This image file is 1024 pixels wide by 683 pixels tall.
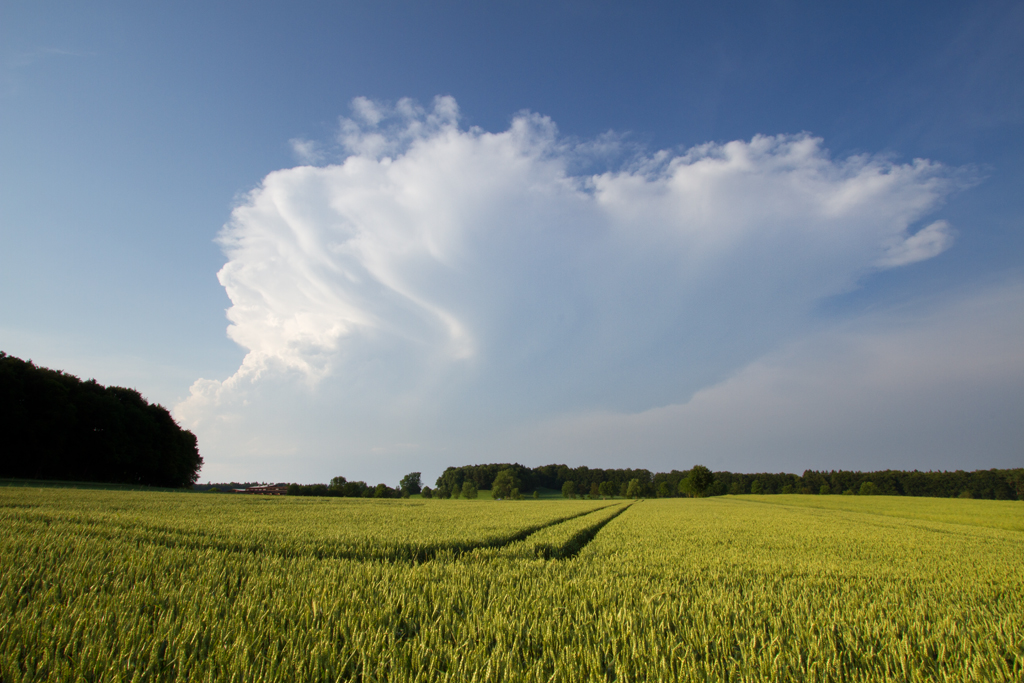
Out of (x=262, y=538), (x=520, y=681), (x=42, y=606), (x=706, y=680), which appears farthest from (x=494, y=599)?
(x=262, y=538)

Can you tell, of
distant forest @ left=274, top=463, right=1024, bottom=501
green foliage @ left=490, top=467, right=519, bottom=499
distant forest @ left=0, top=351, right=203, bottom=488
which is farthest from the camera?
green foliage @ left=490, top=467, right=519, bottom=499

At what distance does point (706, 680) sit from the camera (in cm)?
211

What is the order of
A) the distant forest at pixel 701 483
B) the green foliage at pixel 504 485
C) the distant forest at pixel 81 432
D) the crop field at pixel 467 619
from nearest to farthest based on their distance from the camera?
the crop field at pixel 467 619, the distant forest at pixel 81 432, the distant forest at pixel 701 483, the green foliage at pixel 504 485

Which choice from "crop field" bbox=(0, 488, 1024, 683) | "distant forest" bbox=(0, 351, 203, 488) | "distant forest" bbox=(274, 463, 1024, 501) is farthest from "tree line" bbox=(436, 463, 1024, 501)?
"crop field" bbox=(0, 488, 1024, 683)

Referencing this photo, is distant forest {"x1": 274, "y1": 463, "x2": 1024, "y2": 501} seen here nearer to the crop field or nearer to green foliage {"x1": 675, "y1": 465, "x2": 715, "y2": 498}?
green foliage {"x1": 675, "y1": 465, "x2": 715, "y2": 498}

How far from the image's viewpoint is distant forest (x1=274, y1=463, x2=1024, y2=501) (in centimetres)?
9294

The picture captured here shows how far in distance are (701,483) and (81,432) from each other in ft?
341

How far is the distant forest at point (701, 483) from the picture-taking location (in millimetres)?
92938

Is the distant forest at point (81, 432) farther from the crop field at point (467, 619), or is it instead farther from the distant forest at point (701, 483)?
the crop field at point (467, 619)

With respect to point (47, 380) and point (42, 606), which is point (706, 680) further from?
point (47, 380)

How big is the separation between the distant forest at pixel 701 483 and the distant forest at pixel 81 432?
33.1 metres

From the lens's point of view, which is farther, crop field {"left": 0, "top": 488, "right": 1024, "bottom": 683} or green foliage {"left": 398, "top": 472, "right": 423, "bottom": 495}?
green foliage {"left": 398, "top": 472, "right": 423, "bottom": 495}

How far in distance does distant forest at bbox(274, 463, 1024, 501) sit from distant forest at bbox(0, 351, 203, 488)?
3309 cm

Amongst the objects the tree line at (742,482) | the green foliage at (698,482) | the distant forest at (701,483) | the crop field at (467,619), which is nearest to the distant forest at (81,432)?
the distant forest at (701,483)
